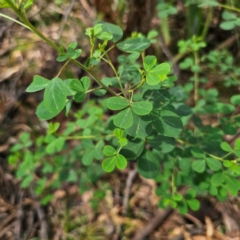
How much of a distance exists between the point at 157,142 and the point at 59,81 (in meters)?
0.49

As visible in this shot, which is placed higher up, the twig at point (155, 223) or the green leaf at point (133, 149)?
the green leaf at point (133, 149)

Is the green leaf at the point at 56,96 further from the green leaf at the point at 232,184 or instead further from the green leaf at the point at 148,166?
the green leaf at the point at 232,184

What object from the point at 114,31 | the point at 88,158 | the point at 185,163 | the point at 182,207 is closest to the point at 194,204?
the point at 182,207

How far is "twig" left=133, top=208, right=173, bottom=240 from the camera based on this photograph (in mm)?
1897

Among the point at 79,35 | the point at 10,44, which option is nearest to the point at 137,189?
the point at 79,35

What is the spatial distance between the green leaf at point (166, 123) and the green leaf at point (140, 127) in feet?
0.09

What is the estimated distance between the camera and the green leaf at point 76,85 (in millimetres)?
932

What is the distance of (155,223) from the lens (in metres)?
1.92

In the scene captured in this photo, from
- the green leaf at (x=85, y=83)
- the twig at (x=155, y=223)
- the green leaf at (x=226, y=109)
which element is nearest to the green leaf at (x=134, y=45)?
the green leaf at (x=85, y=83)

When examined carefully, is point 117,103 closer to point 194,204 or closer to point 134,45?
point 134,45

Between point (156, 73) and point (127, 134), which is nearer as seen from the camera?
point (156, 73)

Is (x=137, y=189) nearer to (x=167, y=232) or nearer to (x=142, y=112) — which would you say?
(x=167, y=232)

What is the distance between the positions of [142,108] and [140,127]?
95mm

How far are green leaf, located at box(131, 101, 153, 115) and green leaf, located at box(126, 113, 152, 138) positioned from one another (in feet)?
0.27
